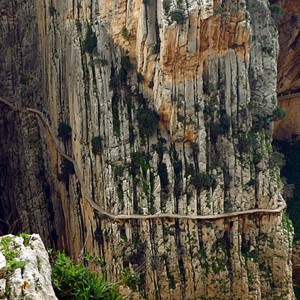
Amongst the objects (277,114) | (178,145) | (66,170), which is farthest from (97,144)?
(277,114)

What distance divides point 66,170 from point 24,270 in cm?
1335

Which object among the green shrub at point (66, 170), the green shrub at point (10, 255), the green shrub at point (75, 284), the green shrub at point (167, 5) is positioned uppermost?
the green shrub at point (167, 5)

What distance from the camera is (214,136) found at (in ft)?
61.5

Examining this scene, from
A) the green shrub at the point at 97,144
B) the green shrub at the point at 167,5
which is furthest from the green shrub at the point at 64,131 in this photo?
the green shrub at the point at 167,5

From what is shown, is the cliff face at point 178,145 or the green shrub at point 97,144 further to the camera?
the green shrub at point 97,144

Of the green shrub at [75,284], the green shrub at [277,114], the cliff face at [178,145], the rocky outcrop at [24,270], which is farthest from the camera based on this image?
the green shrub at [277,114]

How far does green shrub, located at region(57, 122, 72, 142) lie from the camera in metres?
20.4

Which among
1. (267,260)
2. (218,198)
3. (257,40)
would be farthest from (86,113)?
(267,260)

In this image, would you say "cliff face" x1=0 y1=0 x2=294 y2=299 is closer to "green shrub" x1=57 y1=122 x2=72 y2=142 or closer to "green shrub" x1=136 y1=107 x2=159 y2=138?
"green shrub" x1=136 y1=107 x2=159 y2=138

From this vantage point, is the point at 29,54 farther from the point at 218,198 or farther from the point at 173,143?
the point at 218,198

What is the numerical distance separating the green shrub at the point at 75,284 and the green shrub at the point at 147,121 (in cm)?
945

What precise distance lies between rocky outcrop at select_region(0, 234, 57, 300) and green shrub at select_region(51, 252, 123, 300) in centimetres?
71

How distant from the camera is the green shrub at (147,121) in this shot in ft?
59.7

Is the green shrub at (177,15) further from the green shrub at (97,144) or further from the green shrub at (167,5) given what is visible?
the green shrub at (97,144)
